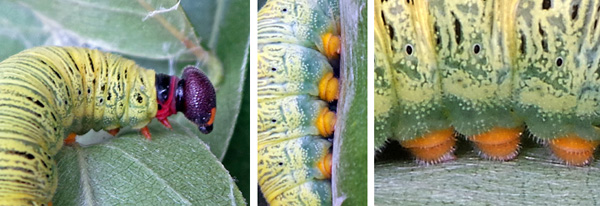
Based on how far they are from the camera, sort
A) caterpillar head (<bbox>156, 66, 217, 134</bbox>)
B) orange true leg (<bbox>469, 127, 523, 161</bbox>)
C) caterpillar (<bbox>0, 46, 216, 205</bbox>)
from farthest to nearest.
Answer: orange true leg (<bbox>469, 127, 523, 161</bbox>), caterpillar head (<bbox>156, 66, 217, 134</bbox>), caterpillar (<bbox>0, 46, 216, 205</bbox>)

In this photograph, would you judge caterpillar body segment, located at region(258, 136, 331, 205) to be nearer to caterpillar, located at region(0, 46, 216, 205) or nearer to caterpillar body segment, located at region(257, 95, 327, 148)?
caterpillar body segment, located at region(257, 95, 327, 148)

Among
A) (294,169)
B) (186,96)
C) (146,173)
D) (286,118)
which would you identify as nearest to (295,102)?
(286,118)

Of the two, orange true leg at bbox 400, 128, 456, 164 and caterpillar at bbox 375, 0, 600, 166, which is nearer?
caterpillar at bbox 375, 0, 600, 166

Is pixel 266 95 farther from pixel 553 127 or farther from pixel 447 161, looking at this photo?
pixel 553 127

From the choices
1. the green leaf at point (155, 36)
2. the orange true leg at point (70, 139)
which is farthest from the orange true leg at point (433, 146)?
the orange true leg at point (70, 139)

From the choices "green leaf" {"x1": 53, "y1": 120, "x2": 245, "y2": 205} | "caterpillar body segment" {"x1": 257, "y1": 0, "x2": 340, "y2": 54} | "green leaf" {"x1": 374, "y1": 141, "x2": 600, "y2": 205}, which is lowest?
"green leaf" {"x1": 374, "y1": 141, "x2": 600, "y2": 205}

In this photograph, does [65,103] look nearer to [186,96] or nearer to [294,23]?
[186,96]

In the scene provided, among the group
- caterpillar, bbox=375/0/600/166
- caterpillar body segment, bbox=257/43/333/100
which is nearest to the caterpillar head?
caterpillar body segment, bbox=257/43/333/100

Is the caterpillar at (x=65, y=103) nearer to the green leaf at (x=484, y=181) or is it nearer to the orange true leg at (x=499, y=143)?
the green leaf at (x=484, y=181)
